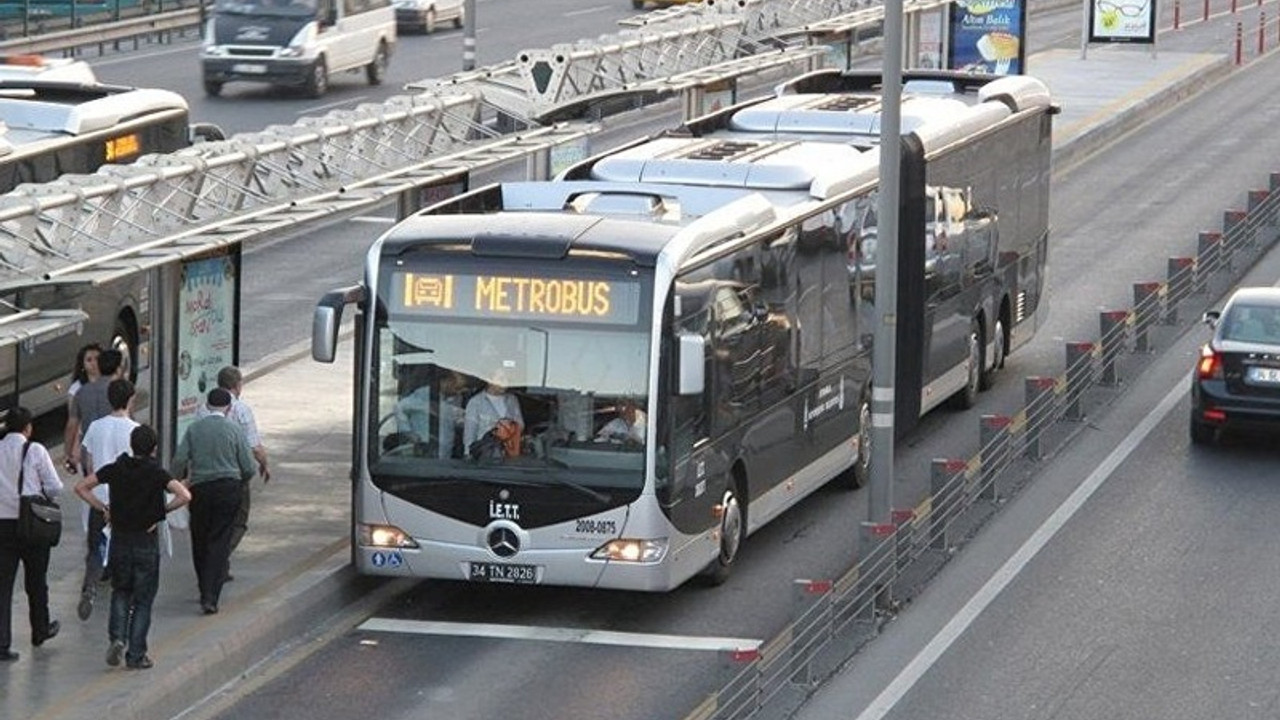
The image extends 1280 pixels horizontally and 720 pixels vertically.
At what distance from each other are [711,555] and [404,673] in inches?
109

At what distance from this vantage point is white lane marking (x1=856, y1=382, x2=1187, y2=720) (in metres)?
18.1

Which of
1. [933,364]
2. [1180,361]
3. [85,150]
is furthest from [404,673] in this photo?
[1180,361]

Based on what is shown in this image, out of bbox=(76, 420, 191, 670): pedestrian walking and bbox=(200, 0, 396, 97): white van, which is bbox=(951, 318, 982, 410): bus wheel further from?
bbox=(200, 0, 396, 97): white van

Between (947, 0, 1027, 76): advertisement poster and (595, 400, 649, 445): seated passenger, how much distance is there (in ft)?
105

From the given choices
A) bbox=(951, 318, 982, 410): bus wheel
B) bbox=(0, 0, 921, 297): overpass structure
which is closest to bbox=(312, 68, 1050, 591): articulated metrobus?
bbox=(0, 0, 921, 297): overpass structure

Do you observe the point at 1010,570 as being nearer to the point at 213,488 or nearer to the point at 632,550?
the point at 632,550

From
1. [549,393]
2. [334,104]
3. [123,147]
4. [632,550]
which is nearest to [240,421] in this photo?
[549,393]

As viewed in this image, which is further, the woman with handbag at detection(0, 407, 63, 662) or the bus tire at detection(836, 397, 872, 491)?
the bus tire at detection(836, 397, 872, 491)

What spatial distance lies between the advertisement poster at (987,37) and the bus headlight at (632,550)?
32.2 m

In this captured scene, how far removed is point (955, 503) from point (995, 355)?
23.2 ft

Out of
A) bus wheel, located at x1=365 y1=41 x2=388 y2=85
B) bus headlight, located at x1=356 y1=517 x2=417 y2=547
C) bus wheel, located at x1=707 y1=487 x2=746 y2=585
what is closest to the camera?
bus headlight, located at x1=356 y1=517 x2=417 y2=547

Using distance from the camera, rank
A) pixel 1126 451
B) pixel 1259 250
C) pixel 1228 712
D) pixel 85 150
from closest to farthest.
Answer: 1. pixel 1228 712
2. pixel 1126 451
3. pixel 85 150
4. pixel 1259 250

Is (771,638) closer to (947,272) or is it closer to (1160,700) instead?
(1160,700)

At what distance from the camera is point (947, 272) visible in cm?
2634
